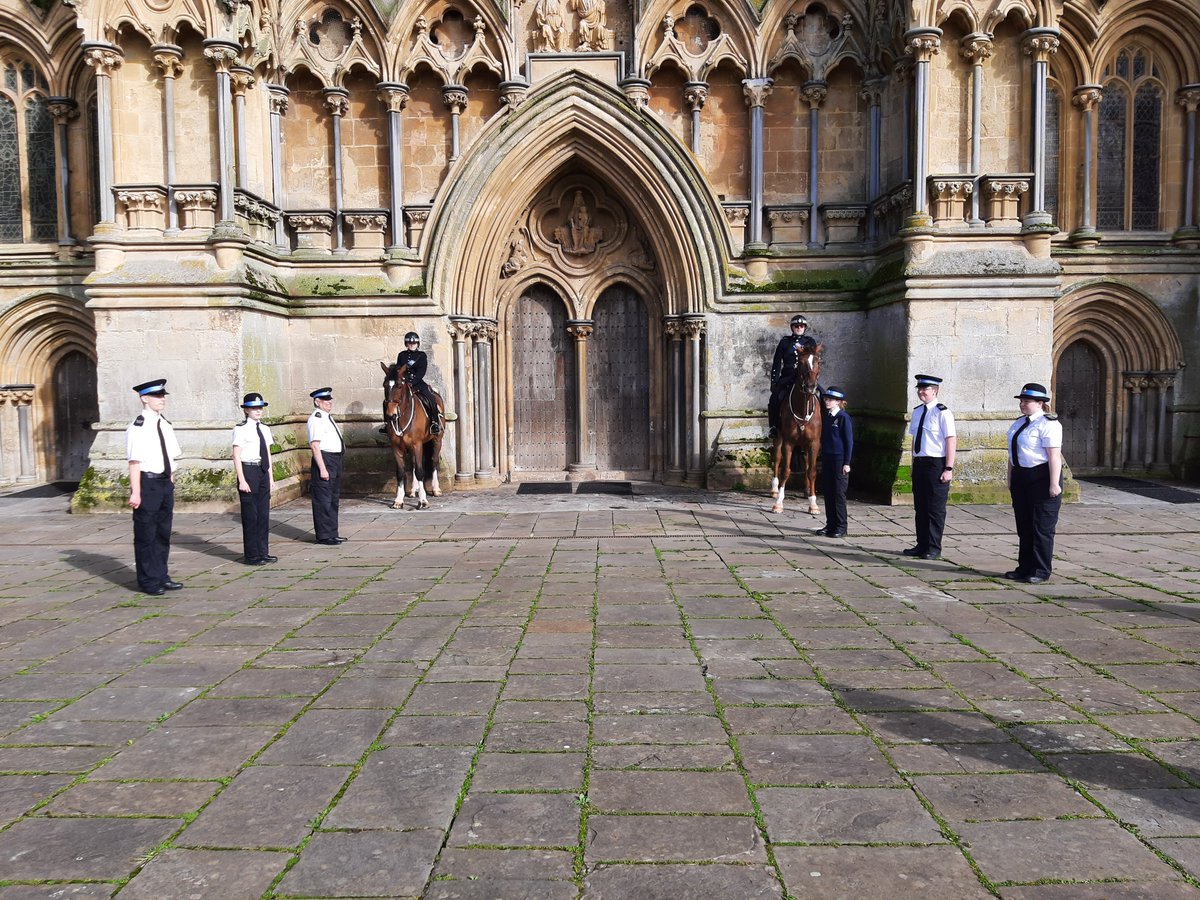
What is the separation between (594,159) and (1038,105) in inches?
252

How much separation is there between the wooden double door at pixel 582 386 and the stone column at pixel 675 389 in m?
0.69

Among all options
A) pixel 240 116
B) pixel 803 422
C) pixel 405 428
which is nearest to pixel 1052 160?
pixel 803 422

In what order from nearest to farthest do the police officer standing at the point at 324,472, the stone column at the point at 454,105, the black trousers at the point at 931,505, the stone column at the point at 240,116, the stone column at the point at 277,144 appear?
the black trousers at the point at 931,505 → the police officer standing at the point at 324,472 → the stone column at the point at 240,116 → the stone column at the point at 277,144 → the stone column at the point at 454,105

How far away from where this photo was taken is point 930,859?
2838mm

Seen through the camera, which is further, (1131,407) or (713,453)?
(1131,407)

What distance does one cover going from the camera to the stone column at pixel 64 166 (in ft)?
44.0

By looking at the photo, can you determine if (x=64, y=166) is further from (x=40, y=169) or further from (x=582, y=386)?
(x=582, y=386)

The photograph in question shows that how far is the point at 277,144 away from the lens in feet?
41.9

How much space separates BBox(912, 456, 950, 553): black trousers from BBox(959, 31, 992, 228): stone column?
499 cm

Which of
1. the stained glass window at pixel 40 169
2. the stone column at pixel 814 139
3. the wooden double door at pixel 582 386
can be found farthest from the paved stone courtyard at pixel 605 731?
the stained glass window at pixel 40 169

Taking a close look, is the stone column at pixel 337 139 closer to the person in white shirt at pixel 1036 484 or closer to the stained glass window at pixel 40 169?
the stained glass window at pixel 40 169

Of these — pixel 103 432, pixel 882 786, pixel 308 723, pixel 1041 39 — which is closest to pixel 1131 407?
pixel 1041 39

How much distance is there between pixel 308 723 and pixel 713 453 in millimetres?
9527

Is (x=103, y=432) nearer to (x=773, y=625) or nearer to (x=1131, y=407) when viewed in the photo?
(x=773, y=625)
